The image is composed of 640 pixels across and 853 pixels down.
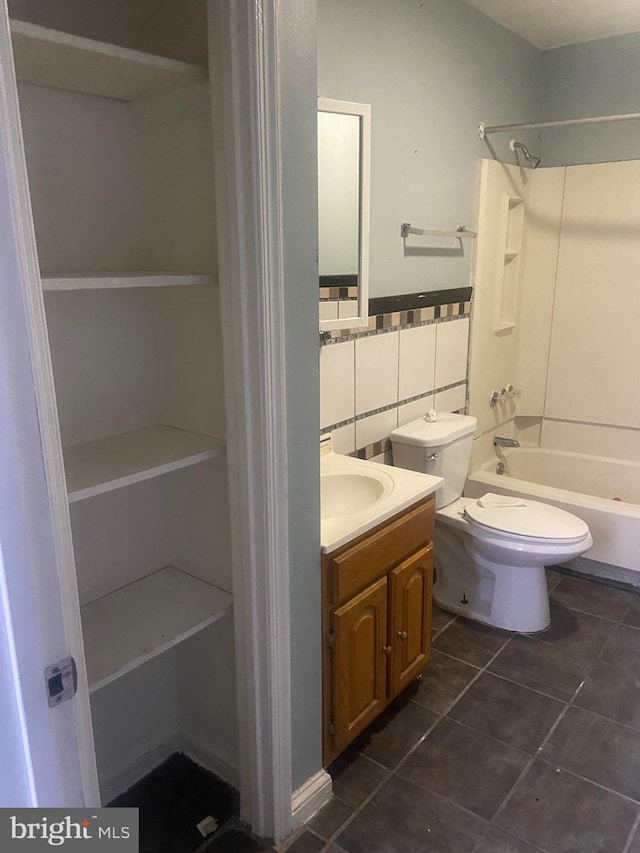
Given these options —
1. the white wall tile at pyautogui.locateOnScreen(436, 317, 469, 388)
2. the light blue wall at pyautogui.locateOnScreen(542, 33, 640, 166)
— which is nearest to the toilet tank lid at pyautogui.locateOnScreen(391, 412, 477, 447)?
the white wall tile at pyautogui.locateOnScreen(436, 317, 469, 388)

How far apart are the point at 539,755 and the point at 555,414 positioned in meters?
2.06

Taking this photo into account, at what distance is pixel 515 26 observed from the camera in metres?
2.84

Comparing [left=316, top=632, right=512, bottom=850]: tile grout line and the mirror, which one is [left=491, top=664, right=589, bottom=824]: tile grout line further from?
the mirror

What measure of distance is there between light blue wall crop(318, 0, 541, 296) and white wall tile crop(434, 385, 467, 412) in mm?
485

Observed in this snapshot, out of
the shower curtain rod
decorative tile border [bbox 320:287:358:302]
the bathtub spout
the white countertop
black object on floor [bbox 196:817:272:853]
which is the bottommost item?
black object on floor [bbox 196:817:272:853]

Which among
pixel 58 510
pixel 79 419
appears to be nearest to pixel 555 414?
pixel 79 419

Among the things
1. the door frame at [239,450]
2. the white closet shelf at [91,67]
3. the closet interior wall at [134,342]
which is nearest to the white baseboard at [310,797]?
the door frame at [239,450]

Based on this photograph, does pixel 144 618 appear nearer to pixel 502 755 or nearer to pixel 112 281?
pixel 112 281

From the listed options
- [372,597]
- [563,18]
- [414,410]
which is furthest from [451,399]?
[563,18]

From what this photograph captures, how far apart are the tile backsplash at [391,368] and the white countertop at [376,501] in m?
0.18

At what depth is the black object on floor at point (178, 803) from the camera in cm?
164

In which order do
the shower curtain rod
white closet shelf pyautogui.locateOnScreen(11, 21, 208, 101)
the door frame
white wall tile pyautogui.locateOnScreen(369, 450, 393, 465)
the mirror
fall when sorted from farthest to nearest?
the shower curtain rod, white wall tile pyautogui.locateOnScreen(369, 450, 393, 465), the mirror, white closet shelf pyautogui.locateOnScreen(11, 21, 208, 101), the door frame

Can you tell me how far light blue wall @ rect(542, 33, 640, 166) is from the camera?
3.00 meters

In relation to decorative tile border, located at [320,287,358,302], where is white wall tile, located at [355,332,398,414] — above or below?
below
